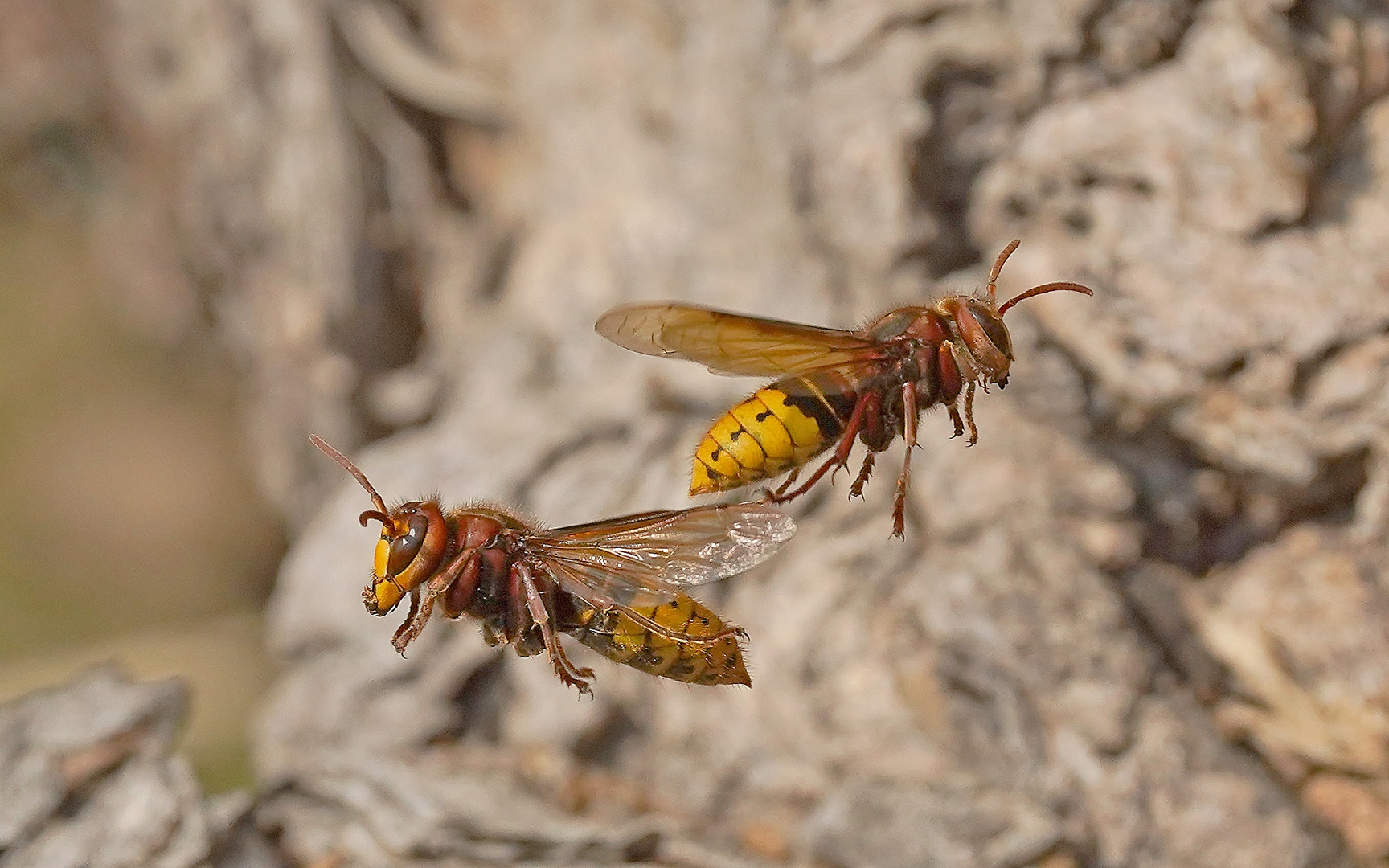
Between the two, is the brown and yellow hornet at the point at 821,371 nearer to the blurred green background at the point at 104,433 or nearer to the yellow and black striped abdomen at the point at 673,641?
the yellow and black striped abdomen at the point at 673,641

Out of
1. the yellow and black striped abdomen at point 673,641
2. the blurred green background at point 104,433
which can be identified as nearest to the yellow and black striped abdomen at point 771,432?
the yellow and black striped abdomen at point 673,641

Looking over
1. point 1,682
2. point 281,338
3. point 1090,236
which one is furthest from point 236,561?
point 1090,236

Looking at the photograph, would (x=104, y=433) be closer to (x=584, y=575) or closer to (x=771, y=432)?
(x=584, y=575)

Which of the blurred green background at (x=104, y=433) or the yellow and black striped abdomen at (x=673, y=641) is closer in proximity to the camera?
the yellow and black striped abdomen at (x=673, y=641)

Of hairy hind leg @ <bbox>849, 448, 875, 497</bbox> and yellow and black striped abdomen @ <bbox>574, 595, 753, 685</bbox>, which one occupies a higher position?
hairy hind leg @ <bbox>849, 448, 875, 497</bbox>

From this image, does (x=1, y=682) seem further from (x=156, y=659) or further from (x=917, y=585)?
(x=917, y=585)

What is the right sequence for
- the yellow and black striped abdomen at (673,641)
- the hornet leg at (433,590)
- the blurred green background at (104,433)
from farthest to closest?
the blurred green background at (104,433), the yellow and black striped abdomen at (673,641), the hornet leg at (433,590)

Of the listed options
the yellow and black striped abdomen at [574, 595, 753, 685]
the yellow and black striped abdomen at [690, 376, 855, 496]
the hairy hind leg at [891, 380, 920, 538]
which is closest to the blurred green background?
the yellow and black striped abdomen at [574, 595, 753, 685]

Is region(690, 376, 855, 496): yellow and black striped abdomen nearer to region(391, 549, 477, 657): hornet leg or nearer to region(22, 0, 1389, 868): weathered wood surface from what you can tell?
region(391, 549, 477, 657): hornet leg
